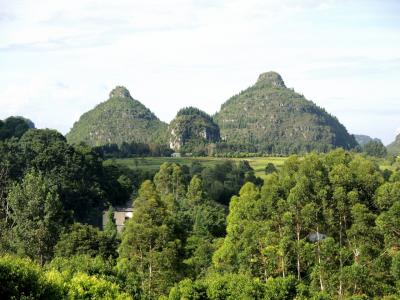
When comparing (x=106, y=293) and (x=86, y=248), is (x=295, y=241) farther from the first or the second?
(x=86, y=248)

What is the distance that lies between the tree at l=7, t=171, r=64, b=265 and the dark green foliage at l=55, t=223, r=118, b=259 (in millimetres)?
1184

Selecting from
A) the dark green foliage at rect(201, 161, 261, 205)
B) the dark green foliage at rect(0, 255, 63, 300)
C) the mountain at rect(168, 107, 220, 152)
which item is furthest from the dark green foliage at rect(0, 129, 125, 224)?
the mountain at rect(168, 107, 220, 152)

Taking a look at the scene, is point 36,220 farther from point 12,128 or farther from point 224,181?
point 12,128

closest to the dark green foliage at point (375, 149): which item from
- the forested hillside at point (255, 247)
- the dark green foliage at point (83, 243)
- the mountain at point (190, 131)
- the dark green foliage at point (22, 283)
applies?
the mountain at point (190, 131)

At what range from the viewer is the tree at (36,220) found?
35.2 meters

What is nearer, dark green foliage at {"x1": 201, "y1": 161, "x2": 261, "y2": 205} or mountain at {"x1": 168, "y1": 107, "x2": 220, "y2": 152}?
dark green foliage at {"x1": 201, "y1": 161, "x2": 261, "y2": 205}

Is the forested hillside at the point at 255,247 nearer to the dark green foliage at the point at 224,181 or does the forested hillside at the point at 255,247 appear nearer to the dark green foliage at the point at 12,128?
the dark green foliage at the point at 224,181

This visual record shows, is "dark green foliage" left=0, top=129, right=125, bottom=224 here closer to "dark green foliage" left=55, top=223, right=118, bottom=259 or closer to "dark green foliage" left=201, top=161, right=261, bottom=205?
"dark green foliage" left=201, top=161, right=261, bottom=205

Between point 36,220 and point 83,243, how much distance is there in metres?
4.04

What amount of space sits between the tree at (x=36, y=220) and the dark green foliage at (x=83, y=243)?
118 centimetres

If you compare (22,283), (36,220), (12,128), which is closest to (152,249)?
(22,283)

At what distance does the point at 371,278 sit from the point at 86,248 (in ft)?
59.1

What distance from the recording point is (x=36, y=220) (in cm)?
3622

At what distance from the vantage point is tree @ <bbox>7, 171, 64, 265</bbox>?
35188 millimetres
